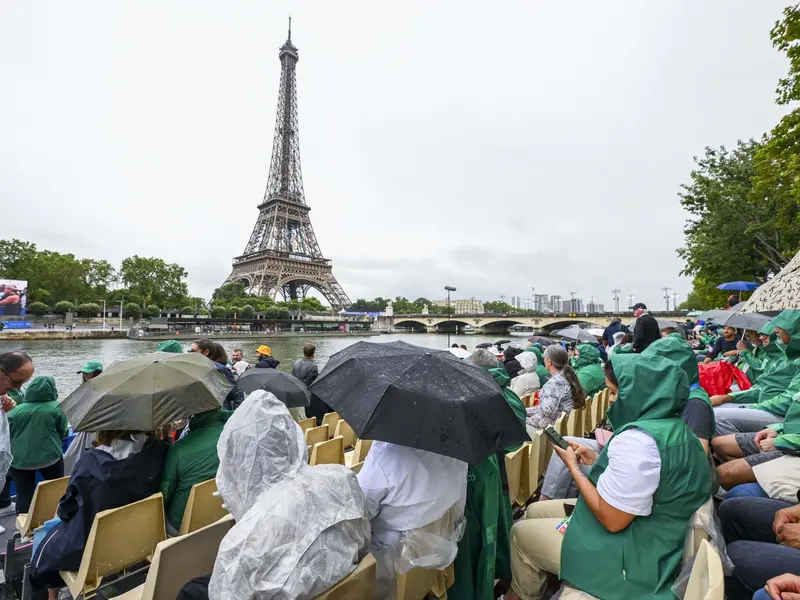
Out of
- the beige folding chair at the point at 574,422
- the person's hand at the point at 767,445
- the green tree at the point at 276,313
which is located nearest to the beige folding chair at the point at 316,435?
the beige folding chair at the point at 574,422

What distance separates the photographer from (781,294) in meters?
5.64

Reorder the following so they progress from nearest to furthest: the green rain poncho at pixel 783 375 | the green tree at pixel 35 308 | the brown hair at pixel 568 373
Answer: the green rain poncho at pixel 783 375 → the brown hair at pixel 568 373 → the green tree at pixel 35 308

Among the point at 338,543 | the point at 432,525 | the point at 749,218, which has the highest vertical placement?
the point at 749,218

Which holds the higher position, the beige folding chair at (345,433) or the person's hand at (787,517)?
the person's hand at (787,517)

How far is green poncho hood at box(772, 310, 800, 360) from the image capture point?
383 cm

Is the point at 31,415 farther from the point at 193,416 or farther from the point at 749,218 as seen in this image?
the point at 749,218

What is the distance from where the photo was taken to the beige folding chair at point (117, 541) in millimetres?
1882

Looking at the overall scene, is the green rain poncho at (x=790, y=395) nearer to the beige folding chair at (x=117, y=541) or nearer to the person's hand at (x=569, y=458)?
the person's hand at (x=569, y=458)

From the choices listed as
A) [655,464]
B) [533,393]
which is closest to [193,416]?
[655,464]

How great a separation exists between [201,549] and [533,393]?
4.09 m

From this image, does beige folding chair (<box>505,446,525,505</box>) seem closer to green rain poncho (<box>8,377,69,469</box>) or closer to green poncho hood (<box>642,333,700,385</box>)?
green poncho hood (<box>642,333,700,385</box>)

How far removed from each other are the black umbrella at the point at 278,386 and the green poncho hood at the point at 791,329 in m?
4.75

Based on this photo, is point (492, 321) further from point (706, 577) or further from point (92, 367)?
point (706, 577)

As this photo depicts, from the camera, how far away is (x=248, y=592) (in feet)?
3.82
